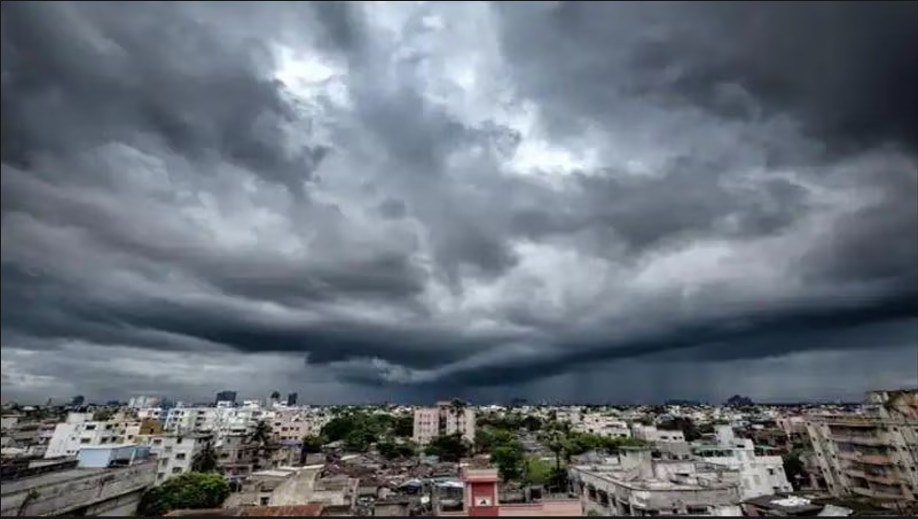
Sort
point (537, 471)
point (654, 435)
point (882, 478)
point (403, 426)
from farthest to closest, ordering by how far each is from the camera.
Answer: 1. point (403, 426)
2. point (654, 435)
3. point (537, 471)
4. point (882, 478)

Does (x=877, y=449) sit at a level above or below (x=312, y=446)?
below

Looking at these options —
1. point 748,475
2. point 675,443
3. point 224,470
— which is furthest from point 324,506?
point 675,443

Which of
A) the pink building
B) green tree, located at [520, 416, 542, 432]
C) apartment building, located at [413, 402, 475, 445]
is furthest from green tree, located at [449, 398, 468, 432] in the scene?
the pink building

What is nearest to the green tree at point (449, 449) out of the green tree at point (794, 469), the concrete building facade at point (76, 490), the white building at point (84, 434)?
the white building at point (84, 434)

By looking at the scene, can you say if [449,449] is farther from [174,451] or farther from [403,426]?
[174,451]

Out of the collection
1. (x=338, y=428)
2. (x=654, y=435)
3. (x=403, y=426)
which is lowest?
(x=654, y=435)

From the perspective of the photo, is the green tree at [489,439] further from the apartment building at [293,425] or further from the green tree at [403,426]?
the apartment building at [293,425]

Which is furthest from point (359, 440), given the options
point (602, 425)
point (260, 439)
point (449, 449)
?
point (602, 425)

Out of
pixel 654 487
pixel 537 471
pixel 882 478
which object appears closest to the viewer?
pixel 654 487
